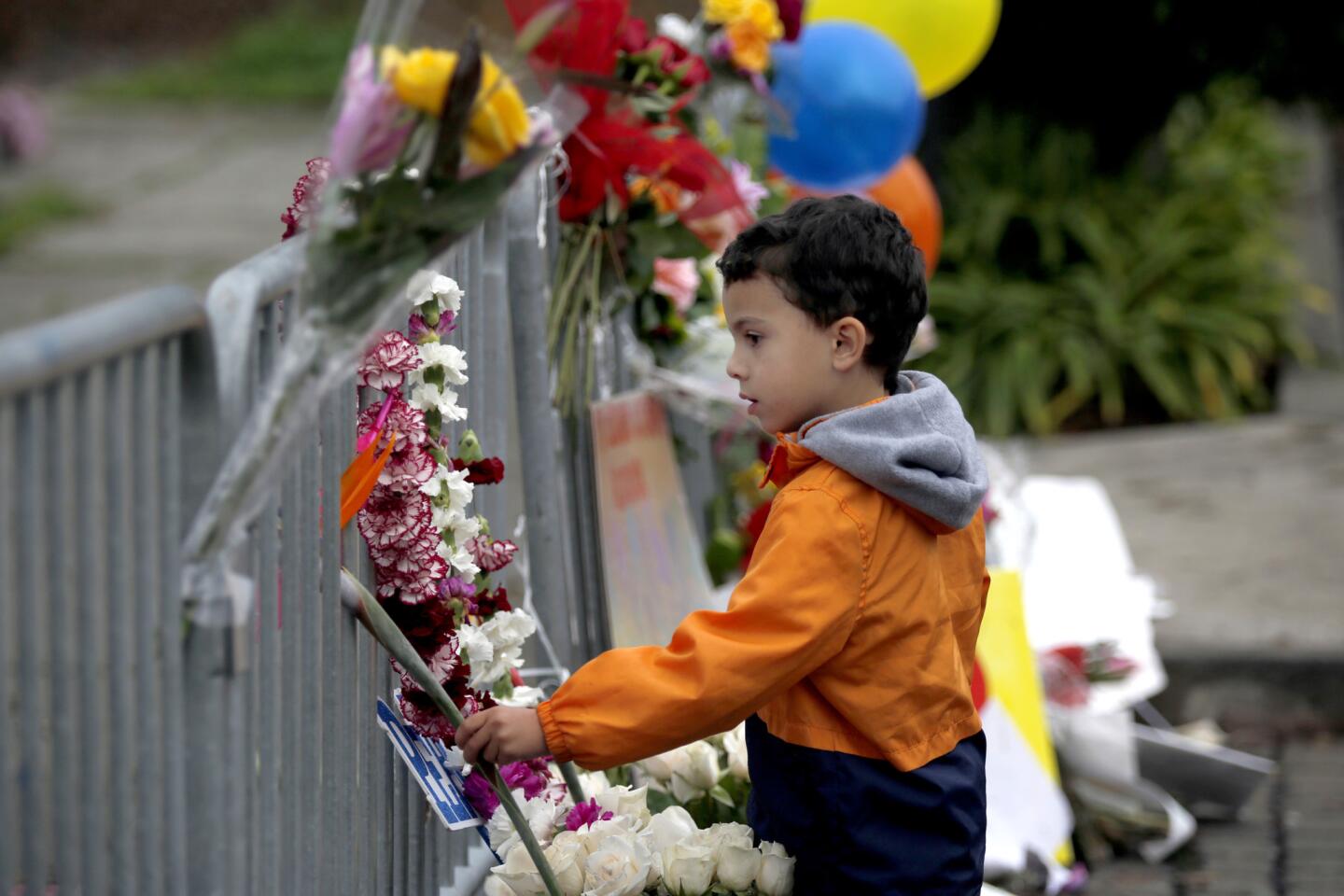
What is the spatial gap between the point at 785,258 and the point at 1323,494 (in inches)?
186

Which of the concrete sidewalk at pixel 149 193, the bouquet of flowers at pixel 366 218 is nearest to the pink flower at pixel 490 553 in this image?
the bouquet of flowers at pixel 366 218

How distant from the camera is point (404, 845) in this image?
215cm

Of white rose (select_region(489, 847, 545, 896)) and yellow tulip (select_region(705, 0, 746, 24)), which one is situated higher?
yellow tulip (select_region(705, 0, 746, 24))

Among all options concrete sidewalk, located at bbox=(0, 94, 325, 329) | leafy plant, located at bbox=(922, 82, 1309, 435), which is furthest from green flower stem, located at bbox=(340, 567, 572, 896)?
leafy plant, located at bbox=(922, 82, 1309, 435)

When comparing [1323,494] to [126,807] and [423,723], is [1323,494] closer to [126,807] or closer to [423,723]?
[423,723]

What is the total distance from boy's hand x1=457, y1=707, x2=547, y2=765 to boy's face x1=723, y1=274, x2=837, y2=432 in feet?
1.50

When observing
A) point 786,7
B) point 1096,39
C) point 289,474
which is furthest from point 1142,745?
point 1096,39

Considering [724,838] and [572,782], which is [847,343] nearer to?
[724,838]

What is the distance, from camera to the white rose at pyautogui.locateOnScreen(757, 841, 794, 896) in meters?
1.98

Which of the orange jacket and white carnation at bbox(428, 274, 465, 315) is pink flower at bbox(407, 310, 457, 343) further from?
the orange jacket

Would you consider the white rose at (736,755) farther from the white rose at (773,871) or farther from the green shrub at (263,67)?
the green shrub at (263,67)

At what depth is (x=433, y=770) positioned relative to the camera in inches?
79.0

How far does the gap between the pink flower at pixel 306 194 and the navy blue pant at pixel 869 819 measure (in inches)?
33.4

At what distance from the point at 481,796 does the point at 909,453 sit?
2.31 ft
